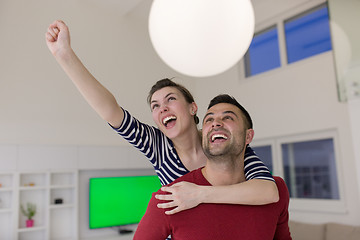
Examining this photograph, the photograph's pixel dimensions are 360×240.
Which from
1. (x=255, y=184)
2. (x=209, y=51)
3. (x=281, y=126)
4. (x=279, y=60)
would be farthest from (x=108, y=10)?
(x=255, y=184)

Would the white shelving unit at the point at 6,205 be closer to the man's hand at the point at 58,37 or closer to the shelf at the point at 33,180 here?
the shelf at the point at 33,180

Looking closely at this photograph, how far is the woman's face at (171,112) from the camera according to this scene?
1.70 metres

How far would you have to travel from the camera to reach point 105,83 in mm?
5539

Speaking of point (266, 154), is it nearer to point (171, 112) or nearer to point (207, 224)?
point (171, 112)

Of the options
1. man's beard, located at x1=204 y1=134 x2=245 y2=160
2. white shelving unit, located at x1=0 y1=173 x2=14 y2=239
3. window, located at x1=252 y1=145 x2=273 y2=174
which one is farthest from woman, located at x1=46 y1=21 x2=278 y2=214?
window, located at x1=252 y1=145 x2=273 y2=174

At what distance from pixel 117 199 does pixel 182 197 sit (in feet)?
13.6

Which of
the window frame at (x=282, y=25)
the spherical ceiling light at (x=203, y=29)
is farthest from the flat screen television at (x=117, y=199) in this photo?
the spherical ceiling light at (x=203, y=29)

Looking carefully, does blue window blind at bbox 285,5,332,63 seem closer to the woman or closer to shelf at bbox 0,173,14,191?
the woman

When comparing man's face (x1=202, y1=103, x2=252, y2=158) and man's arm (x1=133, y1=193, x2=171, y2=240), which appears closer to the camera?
man's arm (x1=133, y1=193, x2=171, y2=240)

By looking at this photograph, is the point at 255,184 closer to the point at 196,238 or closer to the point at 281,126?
the point at 196,238

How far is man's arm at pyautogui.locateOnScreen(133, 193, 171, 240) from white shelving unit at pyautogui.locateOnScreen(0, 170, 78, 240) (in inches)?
148

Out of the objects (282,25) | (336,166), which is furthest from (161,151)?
(282,25)

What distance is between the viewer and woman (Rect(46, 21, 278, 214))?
1.29 meters

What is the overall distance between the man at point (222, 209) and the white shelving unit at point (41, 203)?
12.3 feet
